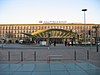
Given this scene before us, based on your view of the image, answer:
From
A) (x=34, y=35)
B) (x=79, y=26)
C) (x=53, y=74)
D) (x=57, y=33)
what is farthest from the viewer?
(x=79, y=26)

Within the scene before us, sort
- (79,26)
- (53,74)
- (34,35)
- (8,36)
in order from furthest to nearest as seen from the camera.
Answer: (79,26) → (8,36) → (34,35) → (53,74)

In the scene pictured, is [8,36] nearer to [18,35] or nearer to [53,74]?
[18,35]

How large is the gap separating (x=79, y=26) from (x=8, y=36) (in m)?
44.5

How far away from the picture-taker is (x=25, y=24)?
150 meters

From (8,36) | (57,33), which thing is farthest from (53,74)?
(8,36)

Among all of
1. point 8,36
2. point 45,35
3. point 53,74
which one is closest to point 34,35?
point 45,35

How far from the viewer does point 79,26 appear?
470 feet

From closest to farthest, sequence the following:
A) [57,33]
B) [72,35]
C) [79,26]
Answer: [72,35] < [57,33] < [79,26]

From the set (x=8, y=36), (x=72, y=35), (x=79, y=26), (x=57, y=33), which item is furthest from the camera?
(x=79, y=26)

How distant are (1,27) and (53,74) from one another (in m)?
145

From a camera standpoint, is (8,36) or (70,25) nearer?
(8,36)

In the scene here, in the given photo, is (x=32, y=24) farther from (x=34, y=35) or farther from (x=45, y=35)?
(x=34, y=35)

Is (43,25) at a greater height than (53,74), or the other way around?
(43,25)

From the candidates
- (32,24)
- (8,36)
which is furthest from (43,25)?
(8,36)
